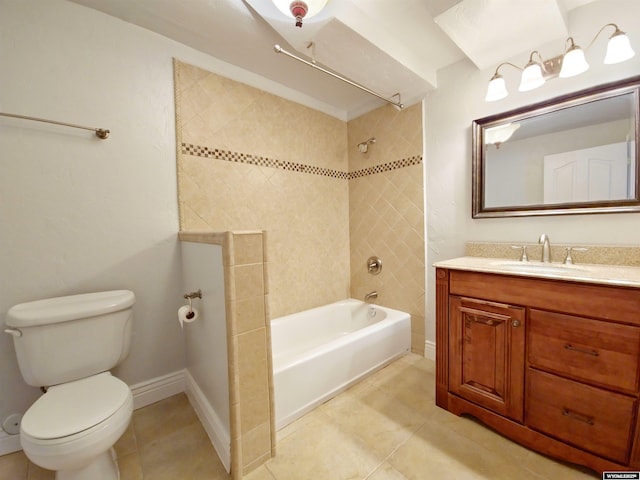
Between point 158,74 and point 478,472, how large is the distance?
275cm

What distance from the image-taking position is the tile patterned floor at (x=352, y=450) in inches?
45.6

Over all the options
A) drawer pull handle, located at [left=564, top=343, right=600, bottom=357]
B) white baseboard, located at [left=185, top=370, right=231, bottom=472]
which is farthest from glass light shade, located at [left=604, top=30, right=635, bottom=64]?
white baseboard, located at [left=185, top=370, right=231, bottom=472]

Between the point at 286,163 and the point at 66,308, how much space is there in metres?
1.69

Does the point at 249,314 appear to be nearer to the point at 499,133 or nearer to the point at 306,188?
the point at 306,188

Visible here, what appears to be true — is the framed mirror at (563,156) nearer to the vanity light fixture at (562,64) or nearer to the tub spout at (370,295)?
the vanity light fixture at (562,64)

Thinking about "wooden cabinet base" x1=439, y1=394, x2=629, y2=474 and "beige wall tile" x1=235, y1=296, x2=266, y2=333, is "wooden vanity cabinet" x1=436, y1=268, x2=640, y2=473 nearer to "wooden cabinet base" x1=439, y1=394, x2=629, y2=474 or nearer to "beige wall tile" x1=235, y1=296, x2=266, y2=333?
"wooden cabinet base" x1=439, y1=394, x2=629, y2=474

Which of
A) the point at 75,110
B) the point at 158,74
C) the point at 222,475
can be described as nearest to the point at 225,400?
the point at 222,475

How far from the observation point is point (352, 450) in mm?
1284

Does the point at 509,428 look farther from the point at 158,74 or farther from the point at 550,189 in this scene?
the point at 158,74

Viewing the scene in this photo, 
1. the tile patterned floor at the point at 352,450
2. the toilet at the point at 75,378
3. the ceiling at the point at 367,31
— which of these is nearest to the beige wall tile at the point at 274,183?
the ceiling at the point at 367,31

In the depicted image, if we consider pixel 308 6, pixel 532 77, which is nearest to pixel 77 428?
pixel 308 6

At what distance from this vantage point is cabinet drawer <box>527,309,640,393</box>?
997mm

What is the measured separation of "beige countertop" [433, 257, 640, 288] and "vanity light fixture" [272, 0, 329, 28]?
1499mm

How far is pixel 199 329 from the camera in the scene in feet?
4.94
